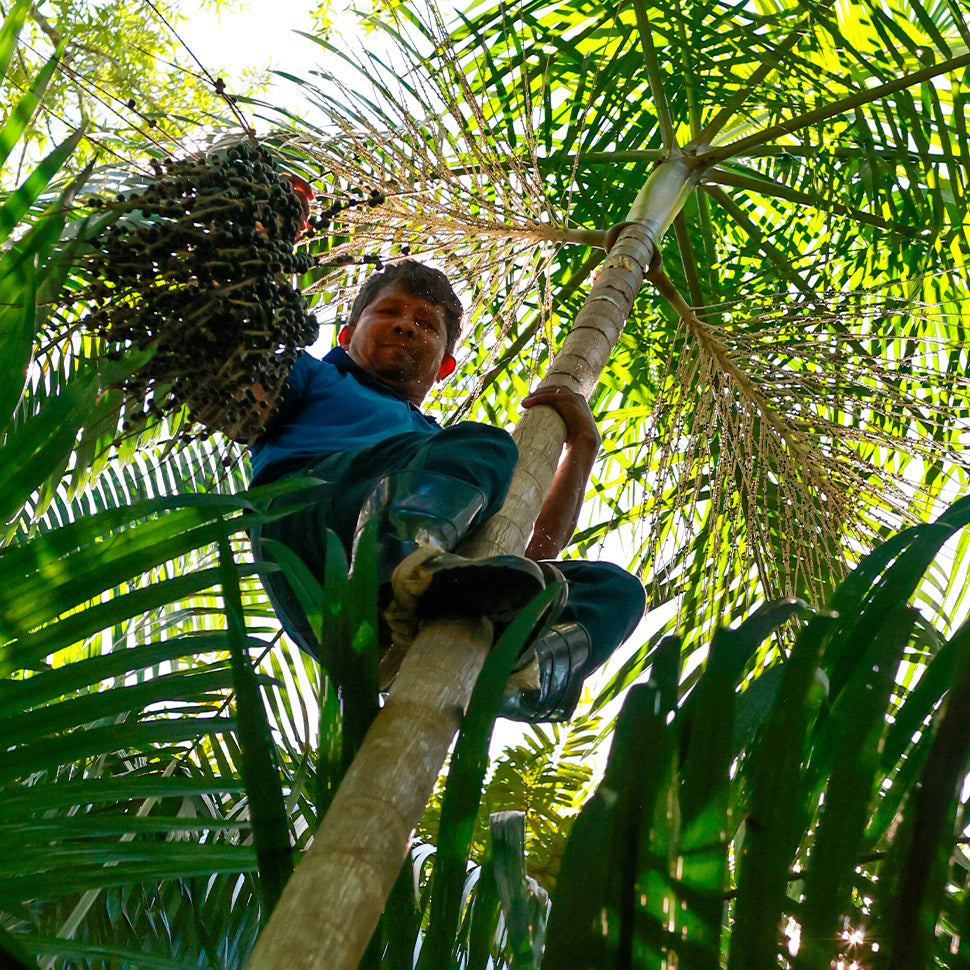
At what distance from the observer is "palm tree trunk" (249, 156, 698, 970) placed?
2.60ft

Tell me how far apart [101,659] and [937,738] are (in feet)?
2.15

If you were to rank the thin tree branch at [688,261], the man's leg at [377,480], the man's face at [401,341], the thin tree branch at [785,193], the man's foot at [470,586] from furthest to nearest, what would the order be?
the thin tree branch at [688,261] → the thin tree branch at [785,193] → the man's face at [401,341] → the man's leg at [377,480] → the man's foot at [470,586]

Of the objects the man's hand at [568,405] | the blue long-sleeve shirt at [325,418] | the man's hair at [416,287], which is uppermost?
the man's hair at [416,287]

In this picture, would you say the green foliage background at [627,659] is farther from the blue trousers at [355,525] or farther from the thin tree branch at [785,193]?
the blue trousers at [355,525]

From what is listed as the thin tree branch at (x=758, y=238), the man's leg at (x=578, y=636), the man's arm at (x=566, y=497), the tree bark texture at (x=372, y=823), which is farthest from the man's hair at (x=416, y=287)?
the tree bark texture at (x=372, y=823)

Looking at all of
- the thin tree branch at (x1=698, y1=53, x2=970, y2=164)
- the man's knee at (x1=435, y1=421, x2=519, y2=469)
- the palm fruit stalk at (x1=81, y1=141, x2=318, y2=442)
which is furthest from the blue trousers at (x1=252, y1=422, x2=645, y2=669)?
the thin tree branch at (x1=698, y1=53, x2=970, y2=164)

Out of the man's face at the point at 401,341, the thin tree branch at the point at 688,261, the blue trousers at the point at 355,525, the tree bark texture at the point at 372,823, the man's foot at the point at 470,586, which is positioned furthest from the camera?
the thin tree branch at the point at 688,261

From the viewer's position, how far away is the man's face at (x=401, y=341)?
2256 millimetres

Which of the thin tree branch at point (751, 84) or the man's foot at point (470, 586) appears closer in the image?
the man's foot at point (470, 586)

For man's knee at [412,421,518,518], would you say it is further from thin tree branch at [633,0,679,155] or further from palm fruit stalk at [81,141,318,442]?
thin tree branch at [633,0,679,155]

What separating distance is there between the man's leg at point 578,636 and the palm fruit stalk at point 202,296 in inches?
20.5

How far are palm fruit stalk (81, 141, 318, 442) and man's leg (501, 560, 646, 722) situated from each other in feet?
1.71

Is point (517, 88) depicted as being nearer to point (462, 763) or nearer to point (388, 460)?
point (388, 460)

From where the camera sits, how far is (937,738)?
31.0 inches
